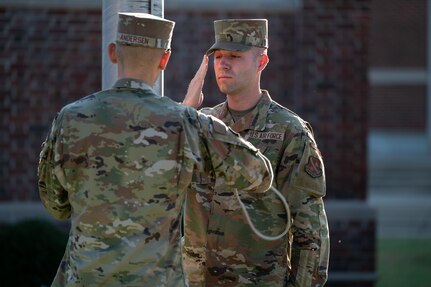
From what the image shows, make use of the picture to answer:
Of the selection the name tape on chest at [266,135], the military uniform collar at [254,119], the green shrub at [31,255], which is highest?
the military uniform collar at [254,119]

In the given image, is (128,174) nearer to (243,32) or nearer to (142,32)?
(142,32)

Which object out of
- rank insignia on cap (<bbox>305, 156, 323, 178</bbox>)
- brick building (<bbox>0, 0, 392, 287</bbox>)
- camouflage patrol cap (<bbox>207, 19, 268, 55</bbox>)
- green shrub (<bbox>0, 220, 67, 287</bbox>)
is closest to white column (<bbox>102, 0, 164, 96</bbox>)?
camouflage patrol cap (<bbox>207, 19, 268, 55</bbox>)

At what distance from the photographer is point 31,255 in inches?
374

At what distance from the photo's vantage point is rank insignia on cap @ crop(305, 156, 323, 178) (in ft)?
17.0

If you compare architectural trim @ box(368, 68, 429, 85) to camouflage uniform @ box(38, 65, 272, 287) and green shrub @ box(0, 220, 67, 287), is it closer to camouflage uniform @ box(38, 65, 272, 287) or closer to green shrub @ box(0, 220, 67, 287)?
green shrub @ box(0, 220, 67, 287)

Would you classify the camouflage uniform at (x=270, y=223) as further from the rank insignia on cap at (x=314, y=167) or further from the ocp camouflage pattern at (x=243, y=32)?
the ocp camouflage pattern at (x=243, y=32)

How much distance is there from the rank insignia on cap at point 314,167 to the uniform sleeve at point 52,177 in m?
1.18

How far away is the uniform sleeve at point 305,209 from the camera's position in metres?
5.12

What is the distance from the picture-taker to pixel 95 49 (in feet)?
36.7

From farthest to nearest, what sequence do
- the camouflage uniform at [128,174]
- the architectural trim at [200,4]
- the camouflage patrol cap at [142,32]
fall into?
the architectural trim at [200,4]
the camouflage patrol cap at [142,32]
the camouflage uniform at [128,174]

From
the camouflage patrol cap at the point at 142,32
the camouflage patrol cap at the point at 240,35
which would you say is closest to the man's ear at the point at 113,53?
the camouflage patrol cap at the point at 142,32

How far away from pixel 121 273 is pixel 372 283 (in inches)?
279

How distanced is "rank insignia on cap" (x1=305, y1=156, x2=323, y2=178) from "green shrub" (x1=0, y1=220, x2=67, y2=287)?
4.56 meters

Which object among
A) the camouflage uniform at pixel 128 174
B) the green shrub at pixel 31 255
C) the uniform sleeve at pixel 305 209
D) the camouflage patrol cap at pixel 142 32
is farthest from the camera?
the green shrub at pixel 31 255
